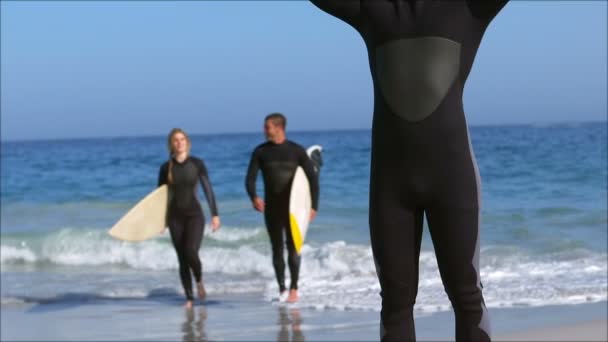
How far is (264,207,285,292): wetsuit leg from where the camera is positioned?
9.91 metres

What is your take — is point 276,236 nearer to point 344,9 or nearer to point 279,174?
point 279,174

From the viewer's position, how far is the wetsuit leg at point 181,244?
10109 mm

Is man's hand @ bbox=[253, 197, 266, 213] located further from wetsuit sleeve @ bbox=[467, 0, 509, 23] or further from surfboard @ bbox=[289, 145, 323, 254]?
wetsuit sleeve @ bbox=[467, 0, 509, 23]

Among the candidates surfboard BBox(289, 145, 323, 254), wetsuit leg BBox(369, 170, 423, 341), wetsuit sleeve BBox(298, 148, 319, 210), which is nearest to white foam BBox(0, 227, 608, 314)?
surfboard BBox(289, 145, 323, 254)

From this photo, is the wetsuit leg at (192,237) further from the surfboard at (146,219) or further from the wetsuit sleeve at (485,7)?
the wetsuit sleeve at (485,7)

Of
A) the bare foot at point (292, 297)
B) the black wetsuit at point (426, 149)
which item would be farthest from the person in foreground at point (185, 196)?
the black wetsuit at point (426, 149)

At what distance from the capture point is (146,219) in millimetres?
10320

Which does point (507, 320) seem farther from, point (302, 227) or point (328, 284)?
point (328, 284)

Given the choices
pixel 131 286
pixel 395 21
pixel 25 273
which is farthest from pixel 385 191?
pixel 25 273

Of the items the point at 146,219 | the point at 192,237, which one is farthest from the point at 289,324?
the point at 146,219

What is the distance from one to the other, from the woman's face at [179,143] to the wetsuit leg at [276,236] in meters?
0.97

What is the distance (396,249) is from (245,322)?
579 centimetres

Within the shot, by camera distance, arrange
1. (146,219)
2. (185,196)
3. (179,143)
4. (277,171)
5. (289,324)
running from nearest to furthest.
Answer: (289,324) → (277,171) → (179,143) → (185,196) → (146,219)

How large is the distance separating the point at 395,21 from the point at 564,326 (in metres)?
5.07
